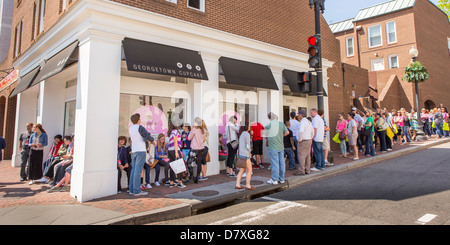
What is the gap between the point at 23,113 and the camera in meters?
12.2

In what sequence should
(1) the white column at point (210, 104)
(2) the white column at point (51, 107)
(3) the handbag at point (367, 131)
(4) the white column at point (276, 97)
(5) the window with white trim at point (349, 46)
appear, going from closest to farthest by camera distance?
1. (1) the white column at point (210, 104)
2. (2) the white column at point (51, 107)
3. (3) the handbag at point (367, 131)
4. (4) the white column at point (276, 97)
5. (5) the window with white trim at point (349, 46)

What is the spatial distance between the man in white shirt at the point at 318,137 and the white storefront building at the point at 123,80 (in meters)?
2.30

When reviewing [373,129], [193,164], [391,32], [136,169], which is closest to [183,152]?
[193,164]

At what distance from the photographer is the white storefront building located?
20.3 ft

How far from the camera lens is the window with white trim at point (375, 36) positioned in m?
25.3

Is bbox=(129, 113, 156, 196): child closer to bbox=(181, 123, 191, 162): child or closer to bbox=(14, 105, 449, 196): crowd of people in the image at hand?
bbox=(14, 105, 449, 196): crowd of people

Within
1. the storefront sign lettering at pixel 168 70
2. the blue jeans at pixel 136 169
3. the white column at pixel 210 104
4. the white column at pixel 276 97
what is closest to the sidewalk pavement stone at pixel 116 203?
the blue jeans at pixel 136 169

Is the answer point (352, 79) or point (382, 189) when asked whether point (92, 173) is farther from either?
point (352, 79)

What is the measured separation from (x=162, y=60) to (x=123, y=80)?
4.41 feet

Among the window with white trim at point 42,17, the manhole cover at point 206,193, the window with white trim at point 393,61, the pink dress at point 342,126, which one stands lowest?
the manhole cover at point 206,193

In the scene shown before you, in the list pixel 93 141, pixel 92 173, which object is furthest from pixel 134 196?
pixel 93 141

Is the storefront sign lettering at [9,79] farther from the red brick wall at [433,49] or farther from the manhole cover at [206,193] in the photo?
the red brick wall at [433,49]

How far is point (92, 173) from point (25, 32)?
38.0ft

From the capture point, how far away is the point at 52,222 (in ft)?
14.2
